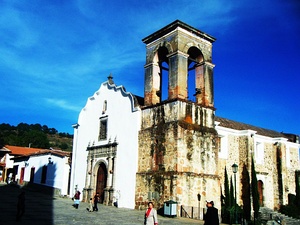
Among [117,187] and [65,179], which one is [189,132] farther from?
[65,179]

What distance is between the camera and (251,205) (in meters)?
22.8

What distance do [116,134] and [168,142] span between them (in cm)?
502

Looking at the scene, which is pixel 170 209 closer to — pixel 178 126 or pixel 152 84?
pixel 178 126

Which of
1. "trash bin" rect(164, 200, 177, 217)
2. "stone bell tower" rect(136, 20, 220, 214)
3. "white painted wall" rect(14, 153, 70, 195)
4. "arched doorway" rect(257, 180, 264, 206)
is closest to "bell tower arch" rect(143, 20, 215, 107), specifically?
"stone bell tower" rect(136, 20, 220, 214)

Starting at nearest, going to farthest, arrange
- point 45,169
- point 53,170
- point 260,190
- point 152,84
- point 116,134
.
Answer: point 152,84
point 116,134
point 260,190
point 53,170
point 45,169

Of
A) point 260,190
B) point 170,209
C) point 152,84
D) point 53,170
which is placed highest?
point 152,84

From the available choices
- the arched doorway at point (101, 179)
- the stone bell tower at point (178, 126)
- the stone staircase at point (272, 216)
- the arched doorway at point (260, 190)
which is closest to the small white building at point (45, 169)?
the arched doorway at point (101, 179)

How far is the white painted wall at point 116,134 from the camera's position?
779 inches

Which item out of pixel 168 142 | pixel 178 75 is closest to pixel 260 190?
pixel 168 142

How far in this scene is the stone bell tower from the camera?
56.3 feet

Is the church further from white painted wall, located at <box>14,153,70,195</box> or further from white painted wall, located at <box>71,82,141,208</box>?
white painted wall, located at <box>14,153,70,195</box>

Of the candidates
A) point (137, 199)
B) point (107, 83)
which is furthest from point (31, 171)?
point (137, 199)

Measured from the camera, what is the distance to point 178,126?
57.3ft

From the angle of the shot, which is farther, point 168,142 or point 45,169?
point 45,169
